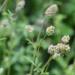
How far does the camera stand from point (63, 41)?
149 centimetres

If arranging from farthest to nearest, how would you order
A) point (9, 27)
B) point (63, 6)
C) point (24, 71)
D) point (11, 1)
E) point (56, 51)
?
point (63, 6), point (11, 1), point (24, 71), point (9, 27), point (56, 51)

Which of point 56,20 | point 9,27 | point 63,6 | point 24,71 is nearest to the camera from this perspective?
point 9,27

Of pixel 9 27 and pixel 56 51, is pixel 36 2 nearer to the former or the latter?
pixel 9 27

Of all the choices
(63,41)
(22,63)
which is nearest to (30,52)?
(22,63)

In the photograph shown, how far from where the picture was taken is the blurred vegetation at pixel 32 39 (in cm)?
177

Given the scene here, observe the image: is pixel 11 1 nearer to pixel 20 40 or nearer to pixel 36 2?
pixel 36 2

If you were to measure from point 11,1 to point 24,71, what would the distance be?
106 centimetres

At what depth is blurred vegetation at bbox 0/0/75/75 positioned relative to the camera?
5.80 ft

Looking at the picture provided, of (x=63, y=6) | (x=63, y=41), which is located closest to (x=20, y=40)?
(x=63, y=6)

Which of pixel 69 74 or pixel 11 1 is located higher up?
pixel 11 1

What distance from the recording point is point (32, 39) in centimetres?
201

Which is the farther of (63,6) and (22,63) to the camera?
(63,6)

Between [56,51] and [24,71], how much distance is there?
37.0 inches

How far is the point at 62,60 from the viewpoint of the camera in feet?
8.06
